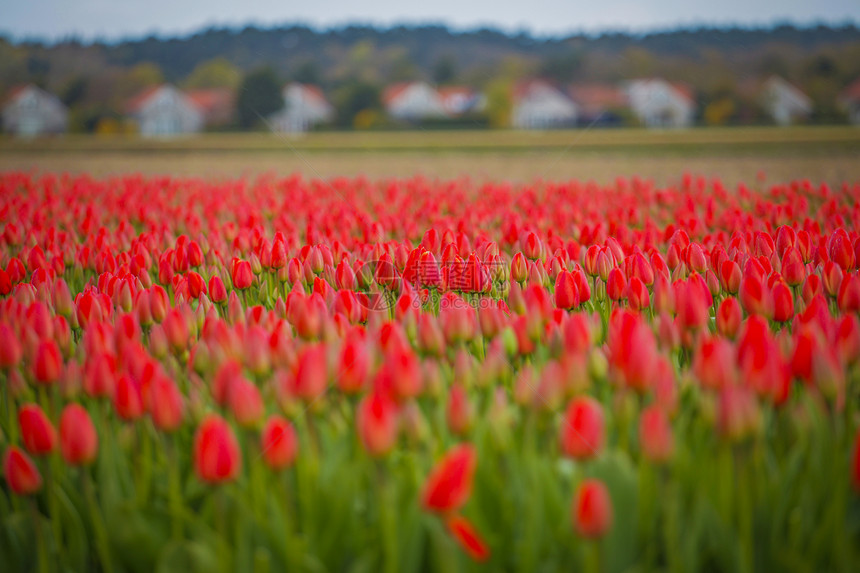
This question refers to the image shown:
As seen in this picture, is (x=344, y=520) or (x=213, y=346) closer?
(x=344, y=520)

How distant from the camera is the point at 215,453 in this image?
1297 mm

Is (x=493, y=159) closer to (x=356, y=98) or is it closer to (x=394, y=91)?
(x=356, y=98)

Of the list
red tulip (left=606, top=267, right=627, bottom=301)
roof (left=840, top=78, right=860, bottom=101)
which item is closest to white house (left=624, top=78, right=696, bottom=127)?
roof (left=840, top=78, right=860, bottom=101)

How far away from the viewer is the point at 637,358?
1.55m

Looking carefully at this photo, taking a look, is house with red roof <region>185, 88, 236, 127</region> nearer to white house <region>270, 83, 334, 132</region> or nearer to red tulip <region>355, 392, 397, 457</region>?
white house <region>270, 83, 334, 132</region>

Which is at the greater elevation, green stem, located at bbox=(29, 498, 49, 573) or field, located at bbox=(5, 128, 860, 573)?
field, located at bbox=(5, 128, 860, 573)

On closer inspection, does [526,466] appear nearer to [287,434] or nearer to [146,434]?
[287,434]

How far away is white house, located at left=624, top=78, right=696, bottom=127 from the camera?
48172mm

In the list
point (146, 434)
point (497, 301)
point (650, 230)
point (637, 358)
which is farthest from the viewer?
point (650, 230)

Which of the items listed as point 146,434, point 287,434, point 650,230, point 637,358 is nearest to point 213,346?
point 146,434

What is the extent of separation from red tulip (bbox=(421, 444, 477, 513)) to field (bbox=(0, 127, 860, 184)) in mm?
14346

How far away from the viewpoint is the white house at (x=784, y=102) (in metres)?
42.0

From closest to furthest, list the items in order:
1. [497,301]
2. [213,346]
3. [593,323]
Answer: [213,346], [593,323], [497,301]

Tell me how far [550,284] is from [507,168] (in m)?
17.0
